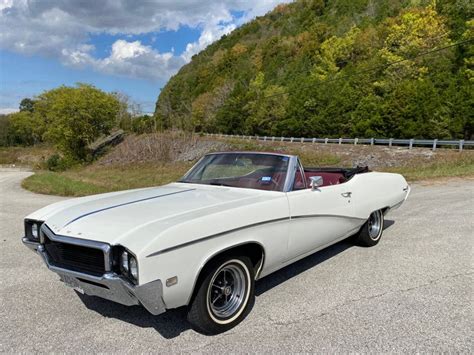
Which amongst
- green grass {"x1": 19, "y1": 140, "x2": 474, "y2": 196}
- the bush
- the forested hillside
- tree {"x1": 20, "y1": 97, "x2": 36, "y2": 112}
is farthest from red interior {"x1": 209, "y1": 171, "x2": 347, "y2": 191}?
tree {"x1": 20, "y1": 97, "x2": 36, "y2": 112}

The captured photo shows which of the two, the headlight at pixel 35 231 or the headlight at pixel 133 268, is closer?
the headlight at pixel 133 268

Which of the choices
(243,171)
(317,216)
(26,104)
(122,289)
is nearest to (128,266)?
(122,289)

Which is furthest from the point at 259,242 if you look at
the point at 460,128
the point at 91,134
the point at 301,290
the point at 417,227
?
the point at 91,134

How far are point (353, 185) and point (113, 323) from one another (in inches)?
129

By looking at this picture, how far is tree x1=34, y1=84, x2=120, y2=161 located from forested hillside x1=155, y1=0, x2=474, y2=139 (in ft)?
28.6

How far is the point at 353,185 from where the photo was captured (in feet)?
16.1

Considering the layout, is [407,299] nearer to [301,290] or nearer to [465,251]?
[301,290]

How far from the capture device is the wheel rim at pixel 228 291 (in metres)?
3.22

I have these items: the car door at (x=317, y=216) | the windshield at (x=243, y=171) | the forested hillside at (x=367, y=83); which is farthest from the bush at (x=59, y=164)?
the car door at (x=317, y=216)

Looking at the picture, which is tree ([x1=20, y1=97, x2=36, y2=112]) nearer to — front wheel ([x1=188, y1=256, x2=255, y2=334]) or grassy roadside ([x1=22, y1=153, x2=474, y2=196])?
grassy roadside ([x1=22, y1=153, x2=474, y2=196])

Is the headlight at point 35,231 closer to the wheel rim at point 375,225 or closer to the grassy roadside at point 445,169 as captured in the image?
the wheel rim at point 375,225

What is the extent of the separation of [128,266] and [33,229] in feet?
5.19

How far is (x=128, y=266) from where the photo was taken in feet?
8.71

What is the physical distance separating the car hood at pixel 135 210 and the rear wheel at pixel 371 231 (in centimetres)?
218
